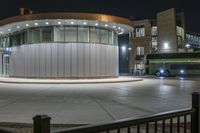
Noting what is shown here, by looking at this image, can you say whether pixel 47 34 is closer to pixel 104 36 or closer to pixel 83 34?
pixel 83 34

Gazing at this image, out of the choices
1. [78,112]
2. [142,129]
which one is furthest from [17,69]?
[142,129]

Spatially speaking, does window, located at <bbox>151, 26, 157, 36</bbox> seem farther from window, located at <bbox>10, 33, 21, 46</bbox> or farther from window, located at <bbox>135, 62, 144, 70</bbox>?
window, located at <bbox>10, 33, 21, 46</bbox>

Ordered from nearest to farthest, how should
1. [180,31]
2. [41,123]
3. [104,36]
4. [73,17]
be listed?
[41,123]
[73,17]
[104,36]
[180,31]

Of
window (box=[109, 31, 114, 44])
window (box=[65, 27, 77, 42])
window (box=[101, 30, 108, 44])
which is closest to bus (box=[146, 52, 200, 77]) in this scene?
window (box=[109, 31, 114, 44])

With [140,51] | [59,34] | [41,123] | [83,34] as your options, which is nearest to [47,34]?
[59,34]

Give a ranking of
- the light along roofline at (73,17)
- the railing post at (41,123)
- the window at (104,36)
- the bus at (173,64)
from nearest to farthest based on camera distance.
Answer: the railing post at (41,123)
the light along roofline at (73,17)
the window at (104,36)
the bus at (173,64)

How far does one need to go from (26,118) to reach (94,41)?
2592cm

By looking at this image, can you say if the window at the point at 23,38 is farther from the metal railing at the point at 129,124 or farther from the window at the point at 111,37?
the metal railing at the point at 129,124

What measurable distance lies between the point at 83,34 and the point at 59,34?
2.68 m

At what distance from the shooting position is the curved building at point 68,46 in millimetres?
34156

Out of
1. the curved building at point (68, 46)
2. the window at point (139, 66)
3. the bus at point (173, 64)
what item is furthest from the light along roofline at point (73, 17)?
the window at point (139, 66)

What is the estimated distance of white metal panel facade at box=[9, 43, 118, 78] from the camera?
34.4m

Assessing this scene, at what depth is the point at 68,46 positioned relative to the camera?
34.4 meters

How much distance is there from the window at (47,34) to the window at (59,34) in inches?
23.4
